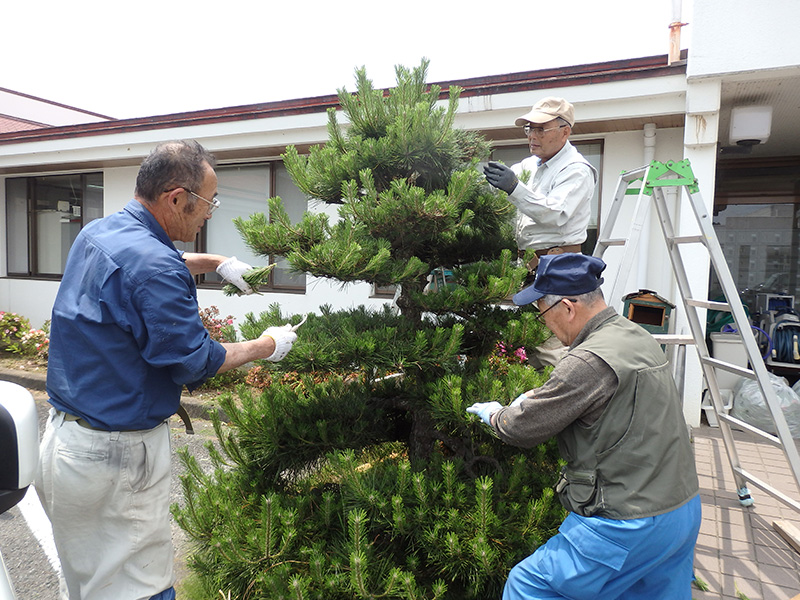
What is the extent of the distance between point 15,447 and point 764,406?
5.76 meters

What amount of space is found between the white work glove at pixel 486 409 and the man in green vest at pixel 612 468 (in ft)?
0.39

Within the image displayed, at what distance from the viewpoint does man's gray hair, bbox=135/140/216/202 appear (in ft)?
5.96

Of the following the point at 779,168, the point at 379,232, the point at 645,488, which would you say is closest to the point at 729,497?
the point at 645,488

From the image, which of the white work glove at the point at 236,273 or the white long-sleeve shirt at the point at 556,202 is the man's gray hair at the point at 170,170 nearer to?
the white work glove at the point at 236,273

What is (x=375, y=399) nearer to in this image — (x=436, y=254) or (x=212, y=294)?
(x=436, y=254)

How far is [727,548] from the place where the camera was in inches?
114

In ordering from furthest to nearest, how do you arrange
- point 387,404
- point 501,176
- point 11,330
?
1. point 11,330
2. point 387,404
3. point 501,176

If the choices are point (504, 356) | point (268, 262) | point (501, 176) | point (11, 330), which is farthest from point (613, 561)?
point (11, 330)

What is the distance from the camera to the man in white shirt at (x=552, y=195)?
2.43 m

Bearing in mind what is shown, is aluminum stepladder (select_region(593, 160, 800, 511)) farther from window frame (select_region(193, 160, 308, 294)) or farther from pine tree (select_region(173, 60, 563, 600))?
Result: window frame (select_region(193, 160, 308, 294))

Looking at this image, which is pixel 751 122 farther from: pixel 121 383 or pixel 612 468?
pixel 121 383

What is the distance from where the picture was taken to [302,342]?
2008 mm

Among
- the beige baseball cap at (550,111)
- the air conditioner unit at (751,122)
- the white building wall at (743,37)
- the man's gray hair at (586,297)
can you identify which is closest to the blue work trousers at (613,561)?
the man's gray hair at (586,297)

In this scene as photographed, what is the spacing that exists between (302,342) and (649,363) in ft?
4.10
